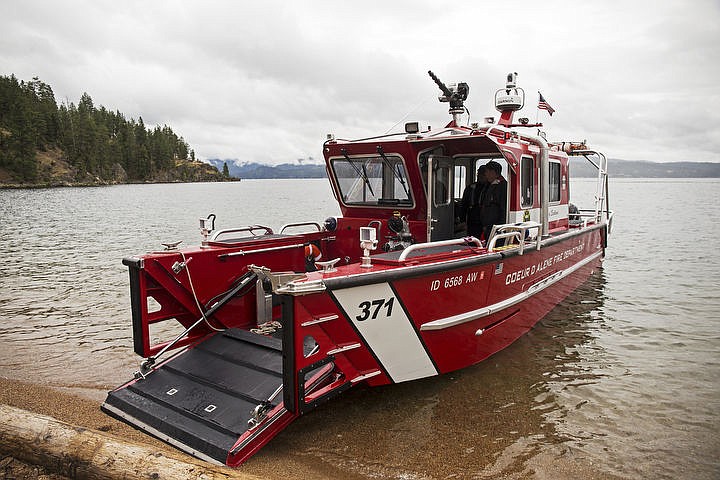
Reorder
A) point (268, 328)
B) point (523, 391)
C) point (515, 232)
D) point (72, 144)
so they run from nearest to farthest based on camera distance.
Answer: point (523, 391)
point (515, 232)
point (268, 328)
point (72, 144)

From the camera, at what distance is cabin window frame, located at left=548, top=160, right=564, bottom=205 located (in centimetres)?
813

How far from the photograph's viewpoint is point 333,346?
162 inches

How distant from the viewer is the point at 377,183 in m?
6.98

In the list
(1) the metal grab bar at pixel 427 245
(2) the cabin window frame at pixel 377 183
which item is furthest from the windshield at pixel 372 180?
(1) the metal grab bar at pixel 427 245

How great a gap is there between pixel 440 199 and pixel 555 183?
2.69 meters

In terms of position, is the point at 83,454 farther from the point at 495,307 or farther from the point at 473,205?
the point at 473,205

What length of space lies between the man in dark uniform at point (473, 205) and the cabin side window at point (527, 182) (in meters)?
0.60

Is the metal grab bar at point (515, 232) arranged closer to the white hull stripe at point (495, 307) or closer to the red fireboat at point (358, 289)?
the red fireboat at point (358, 289)

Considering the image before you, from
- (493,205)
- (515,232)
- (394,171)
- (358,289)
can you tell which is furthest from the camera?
(493,205)

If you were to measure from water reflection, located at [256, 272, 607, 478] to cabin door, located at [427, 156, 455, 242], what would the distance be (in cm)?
188

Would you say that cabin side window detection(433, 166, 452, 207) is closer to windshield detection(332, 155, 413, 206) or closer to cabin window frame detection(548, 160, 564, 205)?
windshield detection(332, 155, 413, 206)

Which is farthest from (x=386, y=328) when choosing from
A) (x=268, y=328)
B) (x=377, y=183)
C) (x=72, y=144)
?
(x=72, y=144)

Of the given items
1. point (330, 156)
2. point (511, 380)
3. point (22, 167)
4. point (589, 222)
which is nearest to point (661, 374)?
point (511, 380)

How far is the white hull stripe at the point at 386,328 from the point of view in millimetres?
4121
